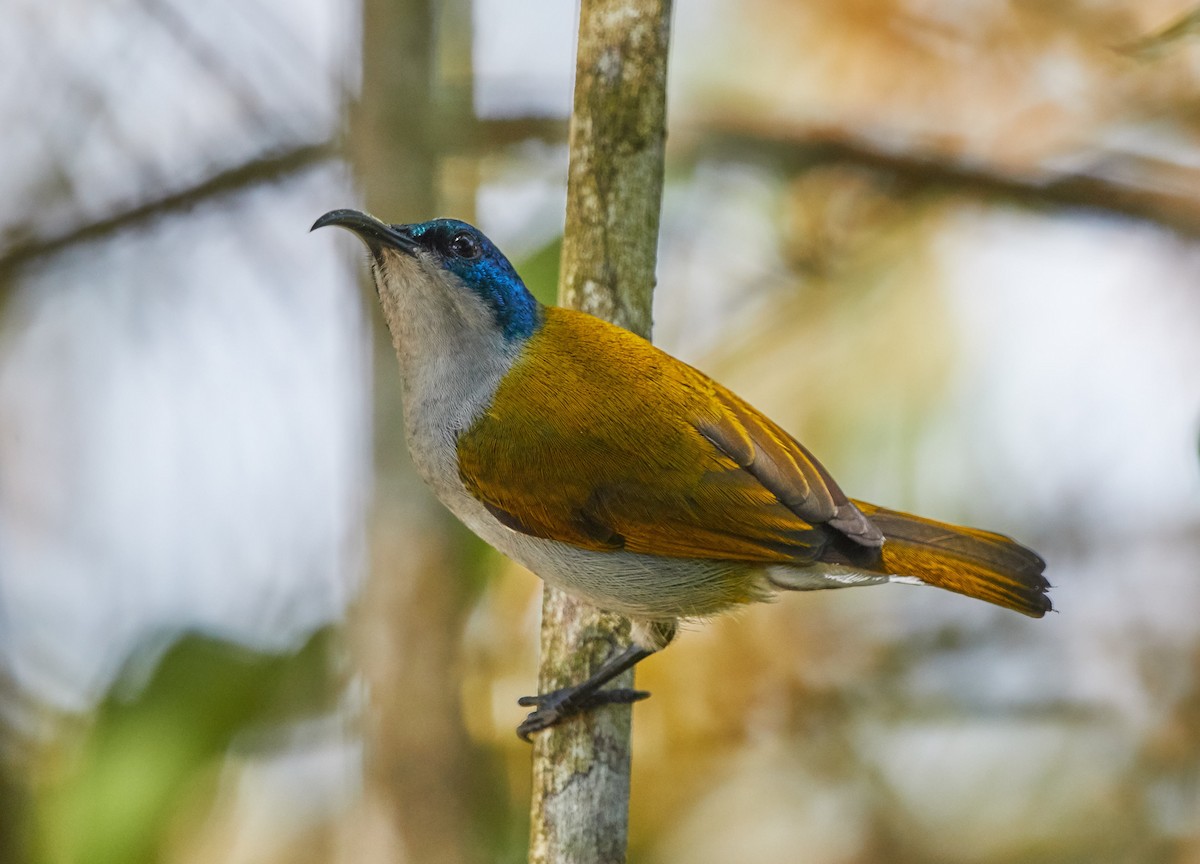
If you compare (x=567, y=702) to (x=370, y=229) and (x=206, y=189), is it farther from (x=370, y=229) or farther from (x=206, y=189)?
(x=206, y=189)

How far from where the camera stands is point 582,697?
309 centimetres

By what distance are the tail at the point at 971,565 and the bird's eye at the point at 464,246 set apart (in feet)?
4.43

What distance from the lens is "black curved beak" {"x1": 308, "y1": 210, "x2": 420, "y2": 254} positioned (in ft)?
9.97

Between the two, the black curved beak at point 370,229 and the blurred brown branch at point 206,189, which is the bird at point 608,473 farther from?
the blurred brown branch at point 206,189

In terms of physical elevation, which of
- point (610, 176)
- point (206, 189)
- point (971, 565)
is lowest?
point (971, 565)

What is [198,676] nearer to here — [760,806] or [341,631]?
Result: [341,631]

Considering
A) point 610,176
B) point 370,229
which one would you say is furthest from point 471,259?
point 610,176

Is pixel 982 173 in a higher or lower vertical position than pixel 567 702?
higher

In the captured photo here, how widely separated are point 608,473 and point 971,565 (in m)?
1.04

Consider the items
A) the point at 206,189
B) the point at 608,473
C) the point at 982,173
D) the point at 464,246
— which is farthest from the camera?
the point at 982,173

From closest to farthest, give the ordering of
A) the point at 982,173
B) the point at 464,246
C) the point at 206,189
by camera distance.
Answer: the point at 464,246
the point at 206,189
the point at 982,173

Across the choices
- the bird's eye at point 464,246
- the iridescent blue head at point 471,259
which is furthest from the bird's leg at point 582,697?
the bird's eye at point 464,246

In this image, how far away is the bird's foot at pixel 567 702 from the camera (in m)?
3.02

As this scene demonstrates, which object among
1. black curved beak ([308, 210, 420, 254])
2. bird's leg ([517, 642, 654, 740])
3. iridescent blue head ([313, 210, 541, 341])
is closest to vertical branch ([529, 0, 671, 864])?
bird's leg ([517, 642, 654, 740])
